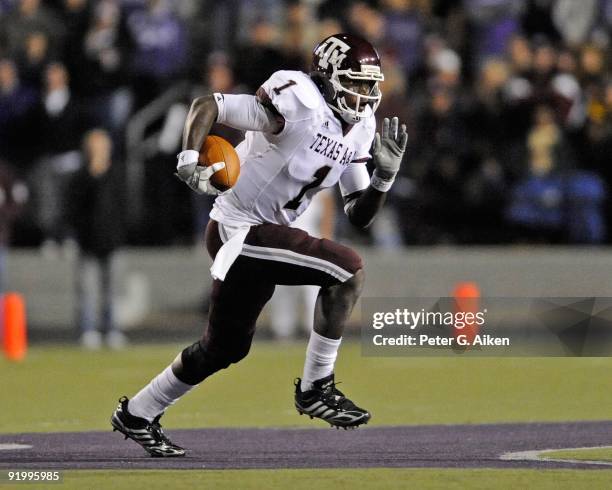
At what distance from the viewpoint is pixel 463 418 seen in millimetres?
8758

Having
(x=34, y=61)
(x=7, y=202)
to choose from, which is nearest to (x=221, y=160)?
(x=7, y=202)

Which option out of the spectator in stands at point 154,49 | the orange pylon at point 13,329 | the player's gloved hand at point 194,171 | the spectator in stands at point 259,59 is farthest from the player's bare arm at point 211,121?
the spectator in stands at point 154,49

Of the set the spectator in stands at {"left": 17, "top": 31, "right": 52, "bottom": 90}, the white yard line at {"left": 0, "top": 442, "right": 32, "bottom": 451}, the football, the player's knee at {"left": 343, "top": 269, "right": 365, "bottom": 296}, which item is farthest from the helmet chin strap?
the spectator in stands at {"left": 17, "top": 31, "right": 52, "bottom": 90}

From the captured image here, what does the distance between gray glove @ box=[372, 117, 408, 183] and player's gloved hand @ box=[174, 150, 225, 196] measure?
0.84 metres

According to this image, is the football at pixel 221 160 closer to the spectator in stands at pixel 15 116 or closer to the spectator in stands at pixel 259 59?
the spectator in stands at pixel 259 59

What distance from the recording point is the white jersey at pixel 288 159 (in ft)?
22.5

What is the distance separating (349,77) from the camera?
6992mm

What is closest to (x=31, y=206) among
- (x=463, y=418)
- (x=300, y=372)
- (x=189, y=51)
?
(x=189, y=51)

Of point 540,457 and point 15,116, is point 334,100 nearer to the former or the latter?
point 540,457

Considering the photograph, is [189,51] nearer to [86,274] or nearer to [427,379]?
[86,274]

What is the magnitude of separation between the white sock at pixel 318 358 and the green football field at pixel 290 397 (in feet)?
2.31

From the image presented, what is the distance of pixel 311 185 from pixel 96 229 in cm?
725

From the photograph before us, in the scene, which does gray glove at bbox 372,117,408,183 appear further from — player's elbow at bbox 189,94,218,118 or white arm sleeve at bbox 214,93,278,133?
player's elbow at bbox 189,94,218,118

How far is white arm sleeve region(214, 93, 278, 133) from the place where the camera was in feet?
22.1
